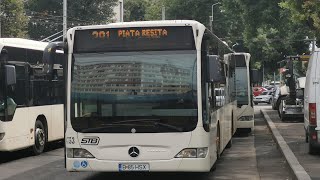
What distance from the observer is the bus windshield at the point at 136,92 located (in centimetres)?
900

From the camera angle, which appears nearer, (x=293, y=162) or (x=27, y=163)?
(x=293, y=162)

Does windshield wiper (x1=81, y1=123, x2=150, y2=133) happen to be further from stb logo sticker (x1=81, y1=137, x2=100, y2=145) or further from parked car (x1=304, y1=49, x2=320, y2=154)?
parked car (x1=304, y1=49, x2=320, y2=154)

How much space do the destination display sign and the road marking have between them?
371 cm

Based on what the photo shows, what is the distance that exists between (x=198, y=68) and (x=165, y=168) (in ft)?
5.56

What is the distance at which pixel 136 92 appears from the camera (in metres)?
9.06

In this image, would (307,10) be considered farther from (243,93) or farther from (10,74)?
(10,74)

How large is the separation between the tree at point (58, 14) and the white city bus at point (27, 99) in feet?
123

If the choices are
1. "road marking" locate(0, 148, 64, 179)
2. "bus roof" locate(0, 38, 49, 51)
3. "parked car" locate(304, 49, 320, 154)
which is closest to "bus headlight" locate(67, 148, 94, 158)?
"road marking" locate(0, 148, 64, 179)

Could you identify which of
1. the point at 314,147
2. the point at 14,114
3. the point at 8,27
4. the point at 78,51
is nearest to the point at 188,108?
the point at 78,51

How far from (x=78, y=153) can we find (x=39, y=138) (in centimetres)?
627

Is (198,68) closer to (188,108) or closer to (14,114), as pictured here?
(188,108)

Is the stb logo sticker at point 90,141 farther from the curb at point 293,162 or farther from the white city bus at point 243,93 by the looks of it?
the white city bus at point 243,93

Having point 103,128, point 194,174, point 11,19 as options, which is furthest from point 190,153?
point 11,19

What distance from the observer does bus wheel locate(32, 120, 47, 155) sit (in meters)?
15.0
